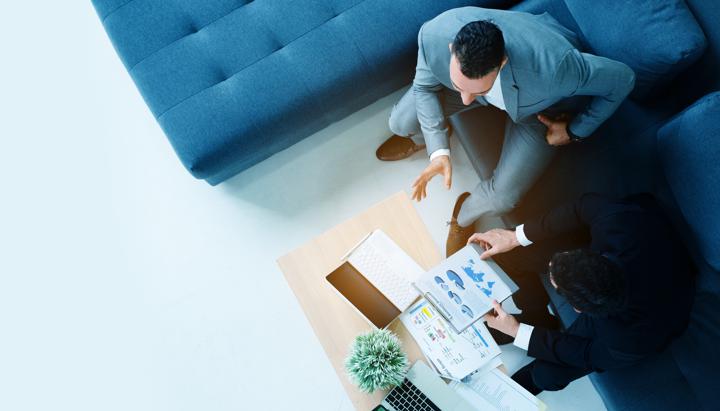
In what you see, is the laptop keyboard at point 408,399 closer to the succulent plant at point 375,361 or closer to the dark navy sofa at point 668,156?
the succulent plant at point 375,361

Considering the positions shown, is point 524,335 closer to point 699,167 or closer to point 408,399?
point 408,399

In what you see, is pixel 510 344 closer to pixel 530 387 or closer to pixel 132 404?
pixel 530 387

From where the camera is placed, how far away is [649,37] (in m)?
1.51

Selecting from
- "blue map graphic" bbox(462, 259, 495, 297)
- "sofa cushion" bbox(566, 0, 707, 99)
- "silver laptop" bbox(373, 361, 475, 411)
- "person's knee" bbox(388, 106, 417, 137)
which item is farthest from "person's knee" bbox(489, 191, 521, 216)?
"silver laptop" bbox(373, 361, 475, 411)

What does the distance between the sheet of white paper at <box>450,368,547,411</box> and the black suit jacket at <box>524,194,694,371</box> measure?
0.23 meters

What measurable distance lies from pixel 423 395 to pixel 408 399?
5cm

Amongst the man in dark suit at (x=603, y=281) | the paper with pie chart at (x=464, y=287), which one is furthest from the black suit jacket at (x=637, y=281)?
the paper with pie chart at (x=464, y=287)

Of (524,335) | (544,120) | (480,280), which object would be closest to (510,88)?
(544,120)

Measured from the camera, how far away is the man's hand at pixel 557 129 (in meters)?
1.67

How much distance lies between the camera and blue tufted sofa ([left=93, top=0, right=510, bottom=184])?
1.79 metres

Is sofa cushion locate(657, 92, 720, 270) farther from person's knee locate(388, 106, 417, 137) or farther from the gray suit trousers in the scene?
person's knee locate(388, 106, 417, 137)

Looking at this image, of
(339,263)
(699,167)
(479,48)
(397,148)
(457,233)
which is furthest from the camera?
(397,148)

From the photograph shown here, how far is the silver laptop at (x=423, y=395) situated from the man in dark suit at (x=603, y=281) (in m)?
0.32

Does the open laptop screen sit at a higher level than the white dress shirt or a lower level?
lower
